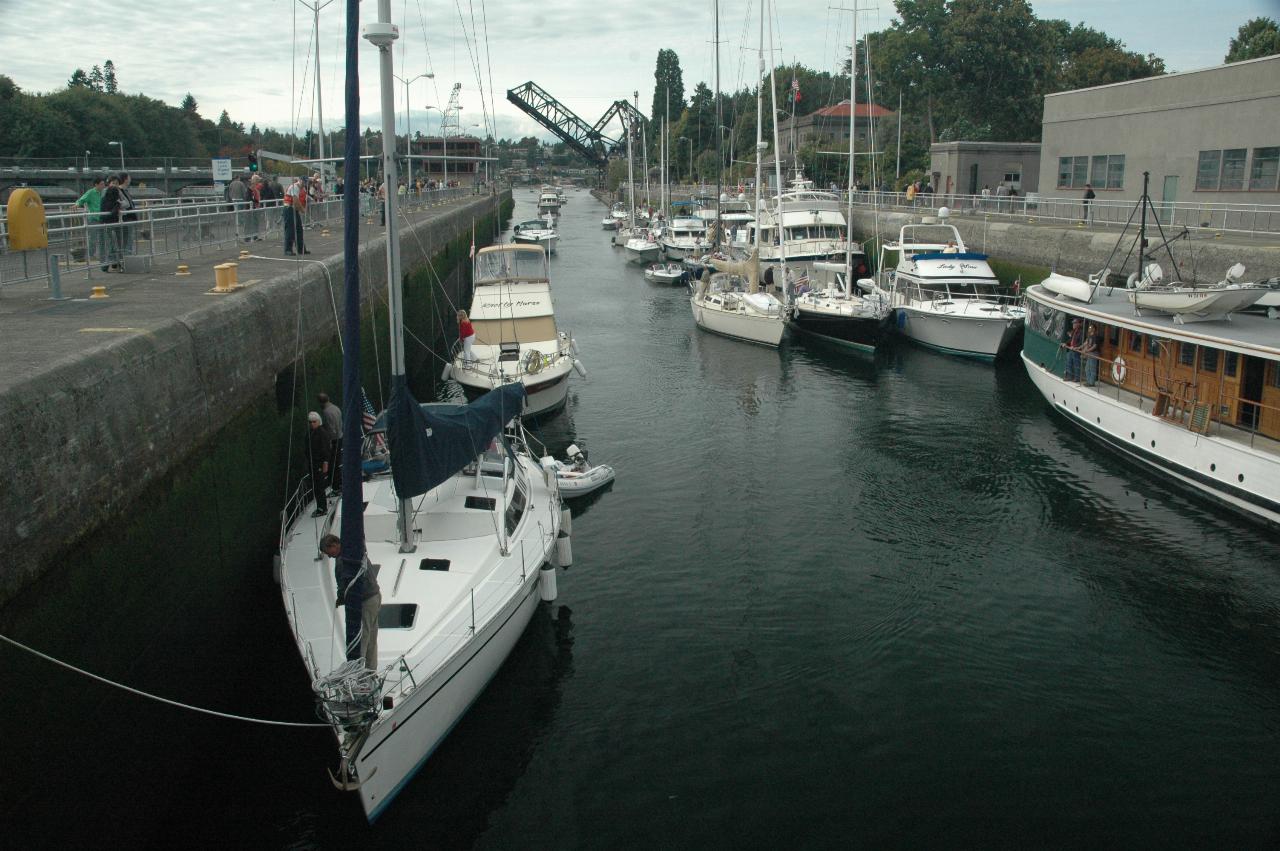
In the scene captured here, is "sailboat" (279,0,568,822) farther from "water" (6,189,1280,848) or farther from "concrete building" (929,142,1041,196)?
"concrete building" (929,142,1041,196)

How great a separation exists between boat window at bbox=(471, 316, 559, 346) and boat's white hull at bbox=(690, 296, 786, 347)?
31.1 ft

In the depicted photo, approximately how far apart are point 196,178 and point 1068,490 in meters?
65.0

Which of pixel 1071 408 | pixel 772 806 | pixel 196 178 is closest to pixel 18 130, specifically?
pixel 196 178

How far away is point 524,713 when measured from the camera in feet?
35.6

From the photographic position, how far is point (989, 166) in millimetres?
50406

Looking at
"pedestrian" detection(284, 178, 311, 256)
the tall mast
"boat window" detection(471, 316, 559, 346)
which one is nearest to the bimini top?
"boat window" detection(471, 316, 559, 346)

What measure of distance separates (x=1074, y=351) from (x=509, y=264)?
14.9 meters

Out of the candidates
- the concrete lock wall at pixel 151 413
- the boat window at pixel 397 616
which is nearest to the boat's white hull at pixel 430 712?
the boat window at pixel 397 616

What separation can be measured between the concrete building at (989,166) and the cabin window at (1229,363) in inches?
1368

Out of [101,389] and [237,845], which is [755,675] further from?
[101,389]

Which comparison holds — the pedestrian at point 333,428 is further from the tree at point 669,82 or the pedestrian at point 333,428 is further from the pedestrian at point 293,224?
the tree at point 669,82

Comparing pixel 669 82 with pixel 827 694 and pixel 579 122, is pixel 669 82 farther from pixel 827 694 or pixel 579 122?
pixel 827 694

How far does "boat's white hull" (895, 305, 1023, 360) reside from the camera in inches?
1120

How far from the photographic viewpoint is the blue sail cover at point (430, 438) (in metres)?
10.6
